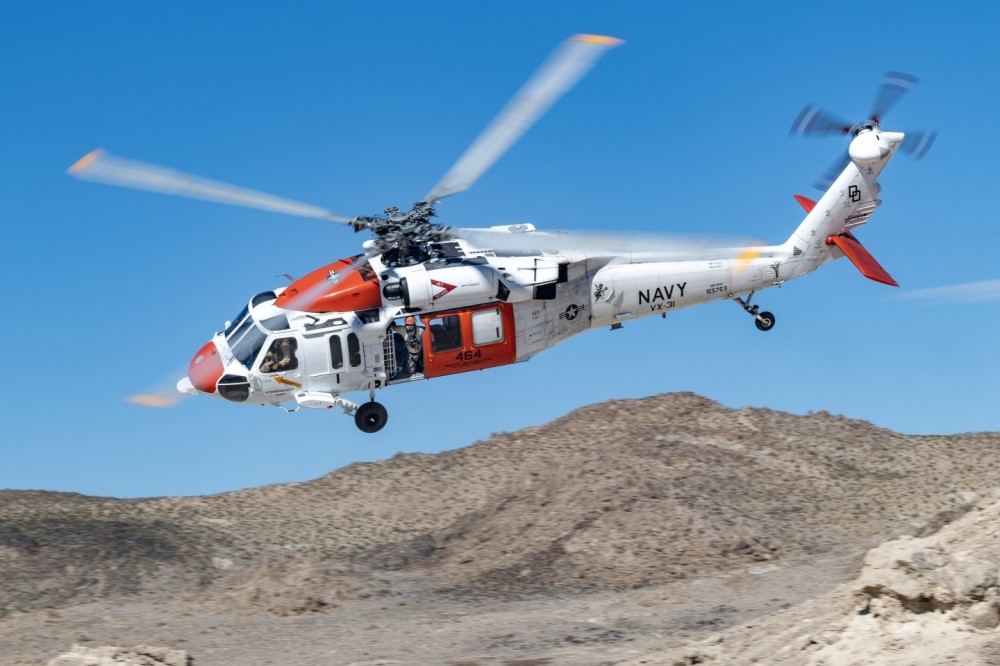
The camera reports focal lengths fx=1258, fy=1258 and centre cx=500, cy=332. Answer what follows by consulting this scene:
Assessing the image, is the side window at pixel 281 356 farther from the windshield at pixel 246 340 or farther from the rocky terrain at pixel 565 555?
the rocky terrain at pixel 565 555

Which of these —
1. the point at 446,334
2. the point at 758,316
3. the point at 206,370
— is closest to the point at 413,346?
the point at 446,334

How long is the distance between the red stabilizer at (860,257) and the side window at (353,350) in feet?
36.7

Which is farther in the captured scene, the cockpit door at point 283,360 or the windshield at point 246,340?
the windshield at point 246,340

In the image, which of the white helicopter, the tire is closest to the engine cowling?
the white helicopter

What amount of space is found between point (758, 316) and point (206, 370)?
12.0 m

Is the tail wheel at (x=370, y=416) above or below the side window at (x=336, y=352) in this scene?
below

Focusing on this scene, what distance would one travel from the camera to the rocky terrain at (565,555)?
19.0 metres

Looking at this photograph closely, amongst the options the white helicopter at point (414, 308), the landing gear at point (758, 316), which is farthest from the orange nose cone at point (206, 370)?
the landing gear at point (758, 316)

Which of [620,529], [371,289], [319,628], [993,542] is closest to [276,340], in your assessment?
[371,289]

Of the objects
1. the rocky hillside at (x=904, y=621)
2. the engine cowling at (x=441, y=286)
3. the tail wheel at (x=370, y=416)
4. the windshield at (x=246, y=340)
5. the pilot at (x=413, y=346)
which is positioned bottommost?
the rocky hillside at (x=904, y=621)

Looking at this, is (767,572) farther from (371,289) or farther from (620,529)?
(371,289)

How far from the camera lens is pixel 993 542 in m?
20.1

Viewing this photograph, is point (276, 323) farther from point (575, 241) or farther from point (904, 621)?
point (904, 621)

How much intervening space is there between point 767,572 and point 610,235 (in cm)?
996
